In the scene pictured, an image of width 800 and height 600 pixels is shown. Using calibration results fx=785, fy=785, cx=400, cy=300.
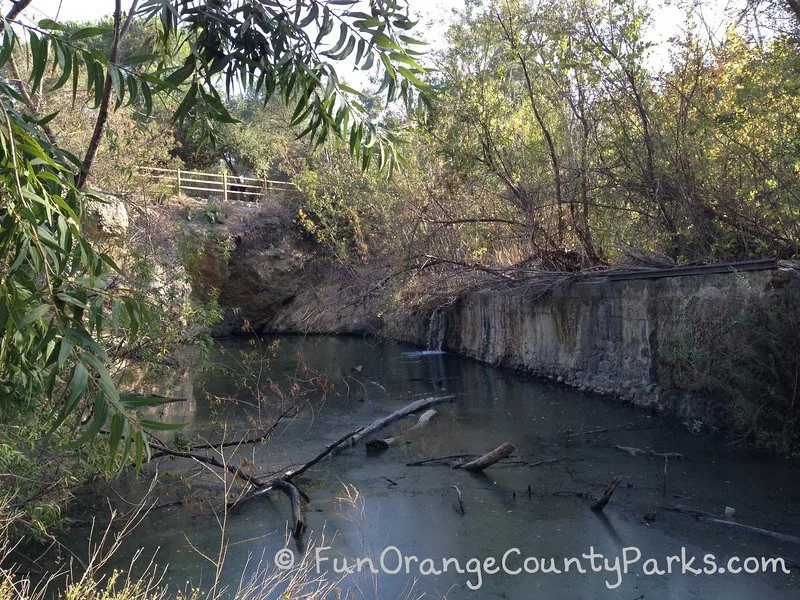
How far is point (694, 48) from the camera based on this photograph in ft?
37.6

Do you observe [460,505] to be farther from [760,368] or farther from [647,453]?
[760,368]

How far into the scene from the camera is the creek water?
611 centimetres

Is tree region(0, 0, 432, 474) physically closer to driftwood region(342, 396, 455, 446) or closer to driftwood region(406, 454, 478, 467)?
driftwood region(406, 454, 478, 467)

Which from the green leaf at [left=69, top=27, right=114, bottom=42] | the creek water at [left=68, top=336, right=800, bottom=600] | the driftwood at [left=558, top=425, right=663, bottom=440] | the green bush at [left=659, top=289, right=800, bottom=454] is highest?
the green leaf at [left=69, top=27, right=114, bottom=42]

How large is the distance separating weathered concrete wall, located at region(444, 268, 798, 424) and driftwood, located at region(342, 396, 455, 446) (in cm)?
249

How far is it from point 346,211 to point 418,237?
7.46 meters

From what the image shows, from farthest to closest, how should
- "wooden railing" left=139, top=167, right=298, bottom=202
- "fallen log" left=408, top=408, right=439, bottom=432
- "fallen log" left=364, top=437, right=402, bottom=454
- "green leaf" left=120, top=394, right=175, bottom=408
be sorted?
1. "wooden railing" left=139, top=167, right=298, bottom=202
2. "fallen log" left=408, top=408, right=439, bottom=432
3. "fallen log" left=364, top=437, right=402, bottom=454
4. "green leaf" left=120, top=394, right=175, bottom=408

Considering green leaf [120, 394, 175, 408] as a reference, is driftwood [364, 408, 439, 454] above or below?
below

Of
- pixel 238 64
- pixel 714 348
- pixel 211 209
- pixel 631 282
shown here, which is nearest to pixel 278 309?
pixel 211 209

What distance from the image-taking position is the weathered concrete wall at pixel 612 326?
1008cm

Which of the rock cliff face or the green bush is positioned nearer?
the green bush

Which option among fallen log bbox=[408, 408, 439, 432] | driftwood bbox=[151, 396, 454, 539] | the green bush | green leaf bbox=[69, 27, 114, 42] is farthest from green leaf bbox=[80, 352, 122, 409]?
fallen log bbox=[408, 408, 439, 432]

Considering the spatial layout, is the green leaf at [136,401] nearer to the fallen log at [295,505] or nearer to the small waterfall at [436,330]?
the fallen log at [295,505]

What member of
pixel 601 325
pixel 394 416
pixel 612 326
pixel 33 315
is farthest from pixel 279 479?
pixel 601 325
